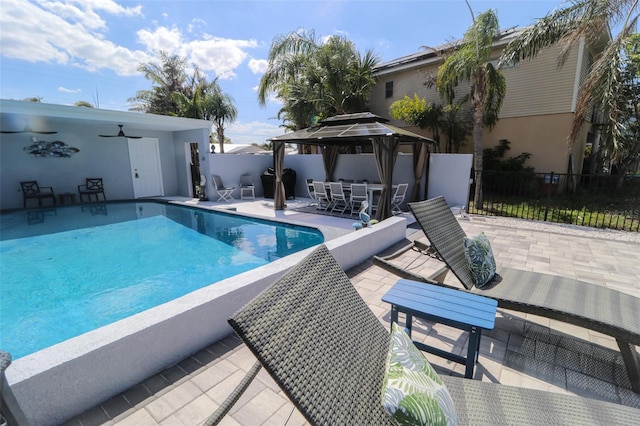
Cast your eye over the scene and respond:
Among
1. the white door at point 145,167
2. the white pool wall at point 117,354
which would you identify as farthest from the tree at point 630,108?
the white door at point 145,167

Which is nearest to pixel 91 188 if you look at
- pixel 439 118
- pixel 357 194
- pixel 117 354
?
pixel 357 194

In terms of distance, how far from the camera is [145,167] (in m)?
12.8

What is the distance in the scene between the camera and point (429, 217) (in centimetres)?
357

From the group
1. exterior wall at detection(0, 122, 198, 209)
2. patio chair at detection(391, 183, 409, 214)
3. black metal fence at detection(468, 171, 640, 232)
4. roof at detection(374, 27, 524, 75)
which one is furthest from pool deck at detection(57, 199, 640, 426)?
roof at detection(374, 27, 524, 75)

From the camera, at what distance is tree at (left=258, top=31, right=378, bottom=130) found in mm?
13078

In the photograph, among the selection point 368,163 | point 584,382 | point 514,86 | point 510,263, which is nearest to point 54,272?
point 584,382

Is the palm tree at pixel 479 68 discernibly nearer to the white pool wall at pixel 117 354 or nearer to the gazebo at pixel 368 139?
the gazebo at pixel 368 139

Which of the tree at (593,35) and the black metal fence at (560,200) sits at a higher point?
the tree at (593,35)

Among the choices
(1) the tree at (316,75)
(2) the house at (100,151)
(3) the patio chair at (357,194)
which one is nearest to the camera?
(3) the patio chair at (357,194)

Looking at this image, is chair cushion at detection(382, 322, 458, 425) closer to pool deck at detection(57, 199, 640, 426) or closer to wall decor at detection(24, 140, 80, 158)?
pool deck at detection(57, 199, 640, 426)

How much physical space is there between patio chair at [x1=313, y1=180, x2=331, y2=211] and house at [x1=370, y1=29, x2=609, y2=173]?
755 centimetres

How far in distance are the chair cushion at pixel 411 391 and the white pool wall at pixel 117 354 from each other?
1.43m

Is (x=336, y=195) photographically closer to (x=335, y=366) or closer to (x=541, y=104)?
(x=335, y=366)

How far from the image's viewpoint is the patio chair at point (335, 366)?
4.12 ft
